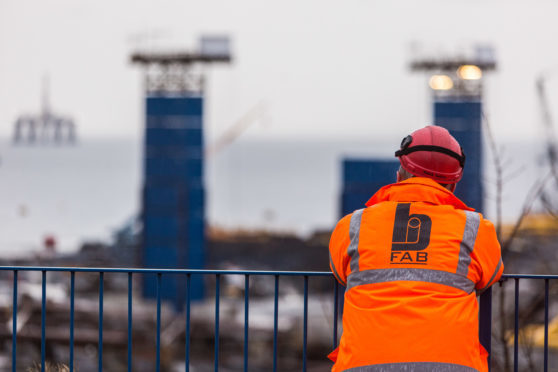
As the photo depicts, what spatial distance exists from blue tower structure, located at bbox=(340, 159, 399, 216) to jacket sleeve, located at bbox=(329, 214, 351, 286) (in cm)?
3840

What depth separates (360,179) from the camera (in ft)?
142

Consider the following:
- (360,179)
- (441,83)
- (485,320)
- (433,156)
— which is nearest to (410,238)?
(433,156)

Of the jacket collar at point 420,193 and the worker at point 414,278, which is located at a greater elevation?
the jacket collar at point 420,193

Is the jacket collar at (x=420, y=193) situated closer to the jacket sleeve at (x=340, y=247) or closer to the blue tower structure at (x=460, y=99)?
the jacket sleeve at (x=340, y=247)

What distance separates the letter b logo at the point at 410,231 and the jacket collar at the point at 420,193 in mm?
110

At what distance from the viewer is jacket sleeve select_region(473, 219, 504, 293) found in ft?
12.0

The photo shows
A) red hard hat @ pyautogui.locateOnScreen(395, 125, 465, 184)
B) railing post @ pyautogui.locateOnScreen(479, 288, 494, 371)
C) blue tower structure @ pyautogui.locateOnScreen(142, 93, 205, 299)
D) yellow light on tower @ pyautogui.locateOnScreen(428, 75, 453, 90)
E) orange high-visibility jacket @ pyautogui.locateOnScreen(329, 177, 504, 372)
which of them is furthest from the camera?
blue tower structure @ pyautogui.locateOnScreen(142, 93, 205, 299)

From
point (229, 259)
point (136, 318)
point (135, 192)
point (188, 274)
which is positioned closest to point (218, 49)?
point (136, 318)

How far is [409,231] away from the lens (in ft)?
11.8

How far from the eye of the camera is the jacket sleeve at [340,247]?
3775 millimetres

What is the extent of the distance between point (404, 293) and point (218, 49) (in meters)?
51.8

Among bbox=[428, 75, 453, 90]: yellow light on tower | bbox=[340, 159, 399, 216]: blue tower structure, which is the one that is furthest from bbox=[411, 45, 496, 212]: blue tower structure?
bbox=[428, 75, 453, 90]: yellow light on tower

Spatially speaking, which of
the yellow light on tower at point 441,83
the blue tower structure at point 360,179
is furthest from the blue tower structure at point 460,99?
the yellow light on tower at point 441,83

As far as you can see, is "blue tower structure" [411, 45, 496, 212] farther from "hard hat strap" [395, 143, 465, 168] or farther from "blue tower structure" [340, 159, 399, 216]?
"hard hat strap" [395, 143, 465, 168]
